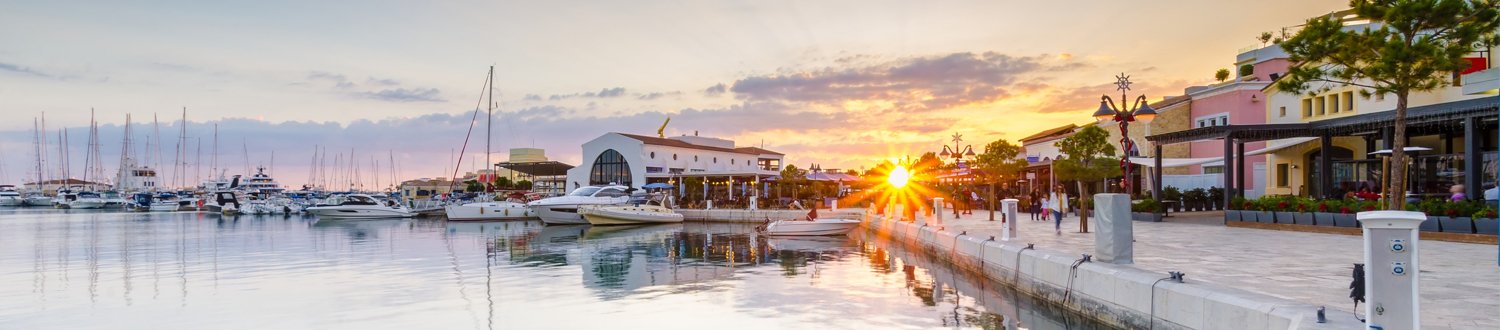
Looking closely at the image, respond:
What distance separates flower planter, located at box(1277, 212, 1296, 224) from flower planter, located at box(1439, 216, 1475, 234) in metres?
3.33

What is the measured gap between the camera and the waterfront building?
2638 inches

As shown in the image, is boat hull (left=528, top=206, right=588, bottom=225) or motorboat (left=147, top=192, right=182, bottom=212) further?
motorboat (left=147, top=192, right=182, bottom=212)

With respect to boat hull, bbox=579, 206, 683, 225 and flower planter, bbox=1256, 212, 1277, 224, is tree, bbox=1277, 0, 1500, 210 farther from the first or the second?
boat hull, bbox=579, 206, 683, 225

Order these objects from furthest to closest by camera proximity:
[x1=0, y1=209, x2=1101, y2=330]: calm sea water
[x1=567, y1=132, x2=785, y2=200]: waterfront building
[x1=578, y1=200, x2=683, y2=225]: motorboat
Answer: [x1=567, y1=132, x2=785, y2=200]: waterfront building
[x1=578, y1=200, x2=683, y2=225]: motorboat
[x1=0, y1=209, x2=1101, y2=330]: calm sea water

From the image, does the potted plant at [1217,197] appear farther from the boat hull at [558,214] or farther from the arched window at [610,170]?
the arched window at [610,170]

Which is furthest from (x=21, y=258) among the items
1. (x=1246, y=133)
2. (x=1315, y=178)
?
(x=1315, y=178)

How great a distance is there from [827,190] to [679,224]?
19.1m

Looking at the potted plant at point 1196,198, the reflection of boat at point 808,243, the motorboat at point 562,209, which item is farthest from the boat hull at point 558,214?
the potted plant at point 1196,198

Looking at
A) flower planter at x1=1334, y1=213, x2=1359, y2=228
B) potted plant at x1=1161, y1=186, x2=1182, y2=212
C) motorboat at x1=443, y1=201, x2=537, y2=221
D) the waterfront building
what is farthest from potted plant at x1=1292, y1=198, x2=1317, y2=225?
the waterfront building

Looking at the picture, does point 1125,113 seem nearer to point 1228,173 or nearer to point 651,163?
point 1228,173

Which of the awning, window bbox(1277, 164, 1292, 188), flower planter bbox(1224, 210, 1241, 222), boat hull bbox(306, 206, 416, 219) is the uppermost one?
the awning

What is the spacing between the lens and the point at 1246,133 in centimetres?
2334

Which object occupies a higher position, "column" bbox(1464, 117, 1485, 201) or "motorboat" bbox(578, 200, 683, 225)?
"column" bbox(1464, 117, 1485, 201)

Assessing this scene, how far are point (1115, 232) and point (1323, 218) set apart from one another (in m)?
9.50
